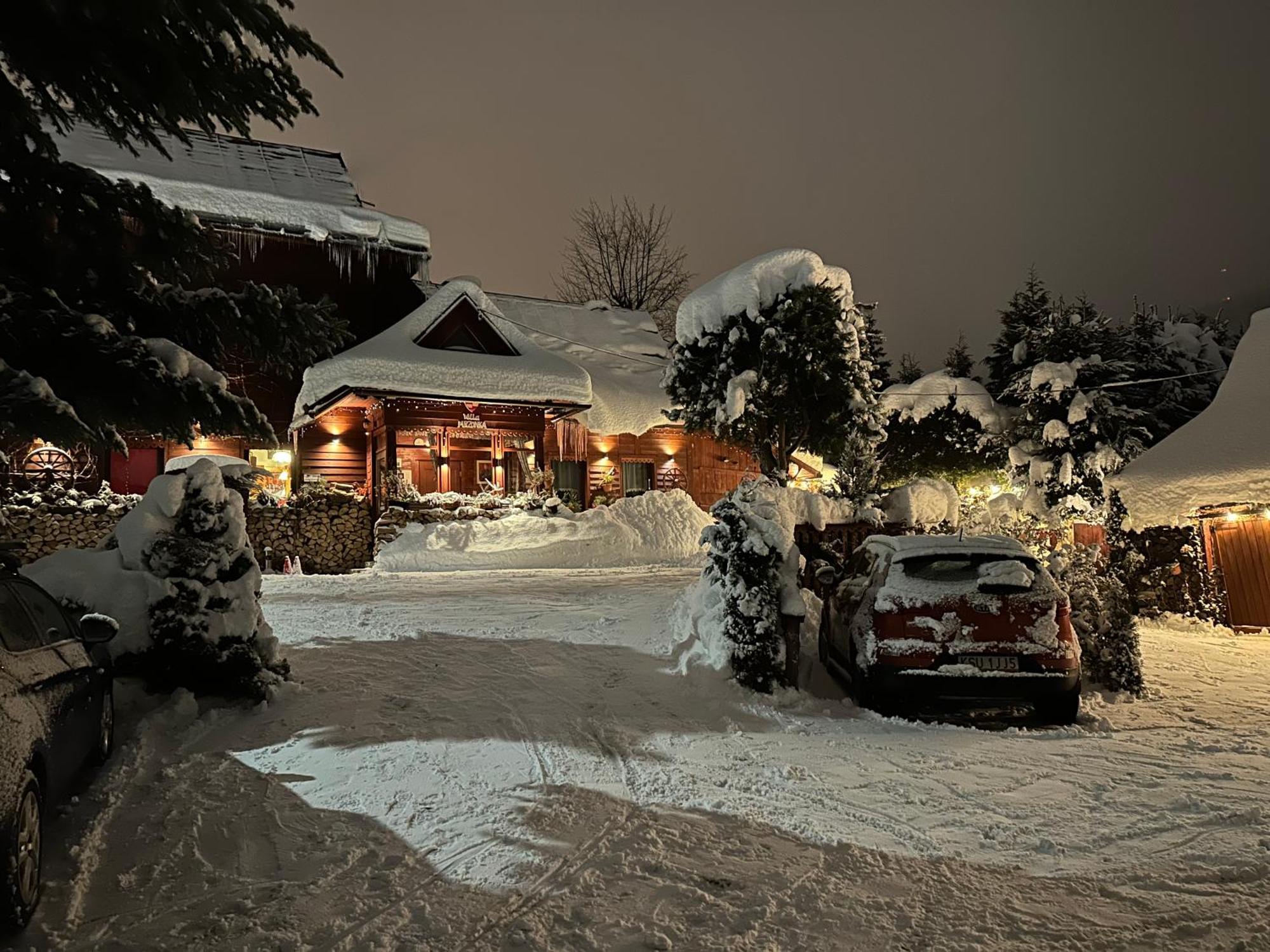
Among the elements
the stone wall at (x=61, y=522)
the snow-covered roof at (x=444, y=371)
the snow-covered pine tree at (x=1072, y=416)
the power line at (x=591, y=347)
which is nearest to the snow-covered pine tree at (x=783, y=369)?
the snow-covered roof at (x=444, y=371)

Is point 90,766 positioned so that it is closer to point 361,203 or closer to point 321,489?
point 321,489

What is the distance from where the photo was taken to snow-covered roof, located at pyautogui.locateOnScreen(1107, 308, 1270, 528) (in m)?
13.0

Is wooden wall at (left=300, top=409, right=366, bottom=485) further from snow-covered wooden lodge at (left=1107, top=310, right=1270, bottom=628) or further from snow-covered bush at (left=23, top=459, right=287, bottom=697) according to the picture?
snow-covered wooden lodge at (left=1107, top=310, right=1270, bottom=628)

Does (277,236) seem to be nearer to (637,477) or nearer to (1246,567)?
(637,477)

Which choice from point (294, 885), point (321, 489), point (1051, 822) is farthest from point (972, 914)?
point (321, 489)

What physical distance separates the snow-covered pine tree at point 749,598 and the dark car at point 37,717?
5.06m

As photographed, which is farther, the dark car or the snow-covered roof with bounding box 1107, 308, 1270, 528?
the snow-covered roof with bounding box 1107, 308, 1270, 528

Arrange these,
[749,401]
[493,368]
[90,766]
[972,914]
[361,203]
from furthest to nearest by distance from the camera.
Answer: [361,203]
[493,368]
[749,401]
[90,766]
[972,914]

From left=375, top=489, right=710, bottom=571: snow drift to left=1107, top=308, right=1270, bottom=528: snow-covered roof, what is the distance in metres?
9.28

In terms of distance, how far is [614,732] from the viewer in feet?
21.1

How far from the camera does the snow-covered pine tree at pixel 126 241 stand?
453cm

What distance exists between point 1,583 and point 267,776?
A: 1915 millimetres

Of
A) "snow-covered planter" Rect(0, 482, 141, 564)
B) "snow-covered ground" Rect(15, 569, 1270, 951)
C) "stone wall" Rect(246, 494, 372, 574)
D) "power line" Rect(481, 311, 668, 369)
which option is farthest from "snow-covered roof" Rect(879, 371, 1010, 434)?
"snow-covered planter" Rect(0, 482, 141, 564)

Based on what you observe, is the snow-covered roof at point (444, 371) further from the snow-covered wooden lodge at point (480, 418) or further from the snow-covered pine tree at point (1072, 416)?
the snow-covered pine tree at point (1072, 416)
